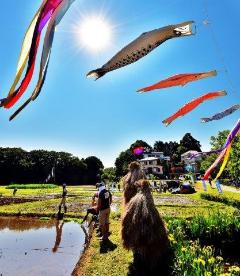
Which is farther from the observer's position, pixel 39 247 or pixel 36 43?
pixel 39 247

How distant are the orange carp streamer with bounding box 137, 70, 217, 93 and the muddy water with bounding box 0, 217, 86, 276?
628cm

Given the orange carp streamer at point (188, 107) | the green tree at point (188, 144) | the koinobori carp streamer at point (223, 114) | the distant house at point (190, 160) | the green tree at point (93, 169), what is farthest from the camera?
the green tree at point (188, 144)

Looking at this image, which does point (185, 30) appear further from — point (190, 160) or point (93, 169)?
point (93, 169)

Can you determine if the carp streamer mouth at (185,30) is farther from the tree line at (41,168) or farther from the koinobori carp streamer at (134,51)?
the tree line at (41,168)

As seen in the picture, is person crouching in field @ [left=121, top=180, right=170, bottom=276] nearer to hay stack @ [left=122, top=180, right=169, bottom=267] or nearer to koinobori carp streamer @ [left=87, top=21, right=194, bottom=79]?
hay stack @ [left=122, top=180, right=169, bottom=267]

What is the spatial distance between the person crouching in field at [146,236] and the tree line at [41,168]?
6339cm

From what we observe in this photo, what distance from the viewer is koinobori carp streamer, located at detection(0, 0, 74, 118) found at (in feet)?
5.71

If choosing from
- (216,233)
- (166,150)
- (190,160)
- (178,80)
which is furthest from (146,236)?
(166,150)

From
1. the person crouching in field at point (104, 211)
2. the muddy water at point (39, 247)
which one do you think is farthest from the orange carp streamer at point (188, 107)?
the person crouching in field at point (104, 211)

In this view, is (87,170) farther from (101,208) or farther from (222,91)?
(222,91)

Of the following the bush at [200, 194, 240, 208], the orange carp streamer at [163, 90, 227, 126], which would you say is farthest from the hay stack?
the bush at [200, 194, 240, 208]

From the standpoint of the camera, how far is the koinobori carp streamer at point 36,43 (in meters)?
1.74

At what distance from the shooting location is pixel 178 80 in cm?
304

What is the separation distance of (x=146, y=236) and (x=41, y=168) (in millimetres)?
73242
